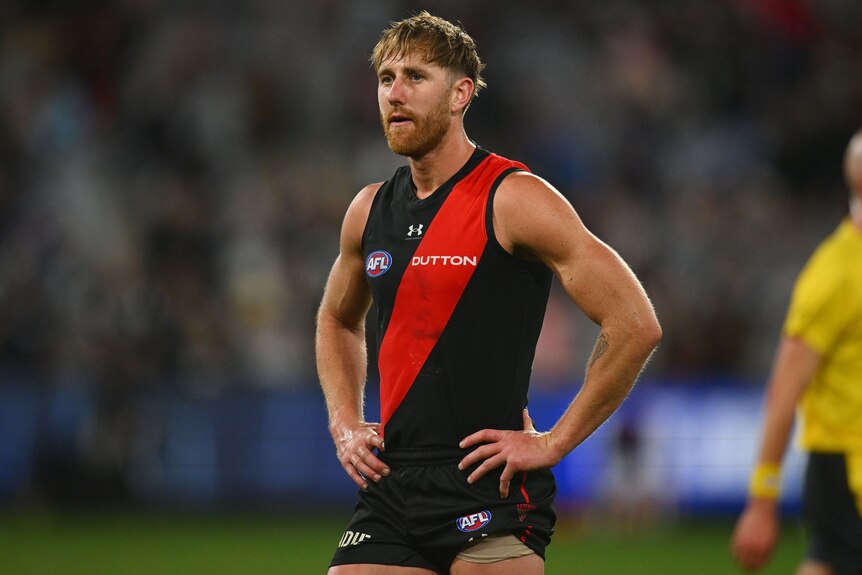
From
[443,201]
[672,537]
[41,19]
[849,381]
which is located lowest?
[672,537]

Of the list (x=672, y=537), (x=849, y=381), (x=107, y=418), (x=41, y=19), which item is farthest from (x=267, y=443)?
(x=849, y=381)

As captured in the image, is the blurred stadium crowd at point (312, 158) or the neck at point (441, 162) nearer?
the neck at point (441, 162)

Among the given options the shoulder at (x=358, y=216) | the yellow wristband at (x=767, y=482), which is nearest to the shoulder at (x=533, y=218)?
the shoulder at (x=358, y=216)

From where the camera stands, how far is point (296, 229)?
1611 centimetres

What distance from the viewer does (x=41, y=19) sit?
1747 cm

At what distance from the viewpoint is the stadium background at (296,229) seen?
586 inches

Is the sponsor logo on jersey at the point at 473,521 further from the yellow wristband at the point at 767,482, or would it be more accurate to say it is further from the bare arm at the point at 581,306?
the yellow wristband at the point at 767,482

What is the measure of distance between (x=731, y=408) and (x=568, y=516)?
212 centimetres

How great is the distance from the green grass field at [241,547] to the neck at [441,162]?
6.77 meters

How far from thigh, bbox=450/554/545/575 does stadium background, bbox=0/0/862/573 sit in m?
7.36

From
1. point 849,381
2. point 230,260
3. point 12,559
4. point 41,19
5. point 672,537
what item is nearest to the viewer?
point 849,381

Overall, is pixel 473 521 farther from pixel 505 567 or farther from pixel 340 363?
pixel 340 363

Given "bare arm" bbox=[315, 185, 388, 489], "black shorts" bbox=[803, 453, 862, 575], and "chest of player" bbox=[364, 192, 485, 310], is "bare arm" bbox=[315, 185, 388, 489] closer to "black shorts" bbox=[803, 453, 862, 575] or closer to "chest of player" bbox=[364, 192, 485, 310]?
"chest of player" bbox=[364, 192, 485, 310]

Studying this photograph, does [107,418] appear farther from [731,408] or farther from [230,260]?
[731,408]
